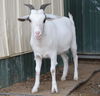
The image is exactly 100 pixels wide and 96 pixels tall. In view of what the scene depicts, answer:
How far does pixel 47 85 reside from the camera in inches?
302

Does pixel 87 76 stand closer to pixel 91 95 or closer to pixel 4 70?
pixel 91 95

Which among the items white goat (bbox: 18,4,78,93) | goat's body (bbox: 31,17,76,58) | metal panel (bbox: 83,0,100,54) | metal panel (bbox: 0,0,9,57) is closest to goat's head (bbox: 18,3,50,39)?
white goat (bbox: 18,4,78,93)

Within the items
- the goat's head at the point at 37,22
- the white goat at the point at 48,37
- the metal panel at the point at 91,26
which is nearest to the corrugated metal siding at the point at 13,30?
the white goat at the point at 48,37

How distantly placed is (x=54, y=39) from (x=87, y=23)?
4.19m

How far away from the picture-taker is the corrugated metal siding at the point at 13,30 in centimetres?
724

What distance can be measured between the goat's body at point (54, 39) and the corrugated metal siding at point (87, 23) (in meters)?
2.86

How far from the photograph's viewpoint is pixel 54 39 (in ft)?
23.3

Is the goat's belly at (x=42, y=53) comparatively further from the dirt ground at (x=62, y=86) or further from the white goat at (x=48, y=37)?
the dirt ground at (x=62, y=86)

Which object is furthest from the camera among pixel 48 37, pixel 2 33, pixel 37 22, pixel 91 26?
pixel 91 26

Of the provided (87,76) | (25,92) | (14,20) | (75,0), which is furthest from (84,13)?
(25,92)

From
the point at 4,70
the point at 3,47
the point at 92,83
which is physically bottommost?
the point at 92,83

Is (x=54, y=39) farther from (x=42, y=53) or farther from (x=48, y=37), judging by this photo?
(x=42, y=53)

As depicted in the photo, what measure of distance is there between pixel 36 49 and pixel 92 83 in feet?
7.09

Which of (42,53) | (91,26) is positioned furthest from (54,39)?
(91,26)
